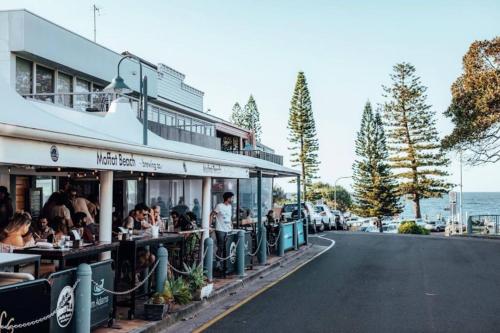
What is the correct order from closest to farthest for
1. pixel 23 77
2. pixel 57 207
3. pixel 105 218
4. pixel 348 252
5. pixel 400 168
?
1. pixel 105 218
2. pixel 57 207
3. pixel 23 77
4. pixel 348 252
5. pixel 400 168

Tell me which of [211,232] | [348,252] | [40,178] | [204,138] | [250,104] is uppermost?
[250,104]

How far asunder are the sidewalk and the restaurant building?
143 centimetres

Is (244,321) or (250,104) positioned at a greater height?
(250,104)

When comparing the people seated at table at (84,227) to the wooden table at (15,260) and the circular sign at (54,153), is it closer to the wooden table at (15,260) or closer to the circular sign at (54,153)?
the wooden table at (15,260)

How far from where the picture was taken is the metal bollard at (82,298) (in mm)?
6488

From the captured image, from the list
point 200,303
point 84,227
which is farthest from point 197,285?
point 84,227

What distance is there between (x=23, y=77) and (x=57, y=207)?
7.12 meters

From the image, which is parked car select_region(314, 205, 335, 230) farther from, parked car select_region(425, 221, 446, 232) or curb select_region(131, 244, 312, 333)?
parked car select_region(425, 221, 446, 232)

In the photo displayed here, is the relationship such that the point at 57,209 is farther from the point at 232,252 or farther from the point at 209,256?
the point at 232,252

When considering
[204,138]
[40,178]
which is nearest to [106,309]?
[40,178]

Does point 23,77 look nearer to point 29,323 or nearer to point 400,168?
point 29,323

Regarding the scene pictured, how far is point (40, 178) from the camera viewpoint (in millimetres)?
14867

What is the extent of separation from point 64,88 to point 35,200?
14.9ft

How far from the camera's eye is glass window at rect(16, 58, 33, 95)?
1550cm
